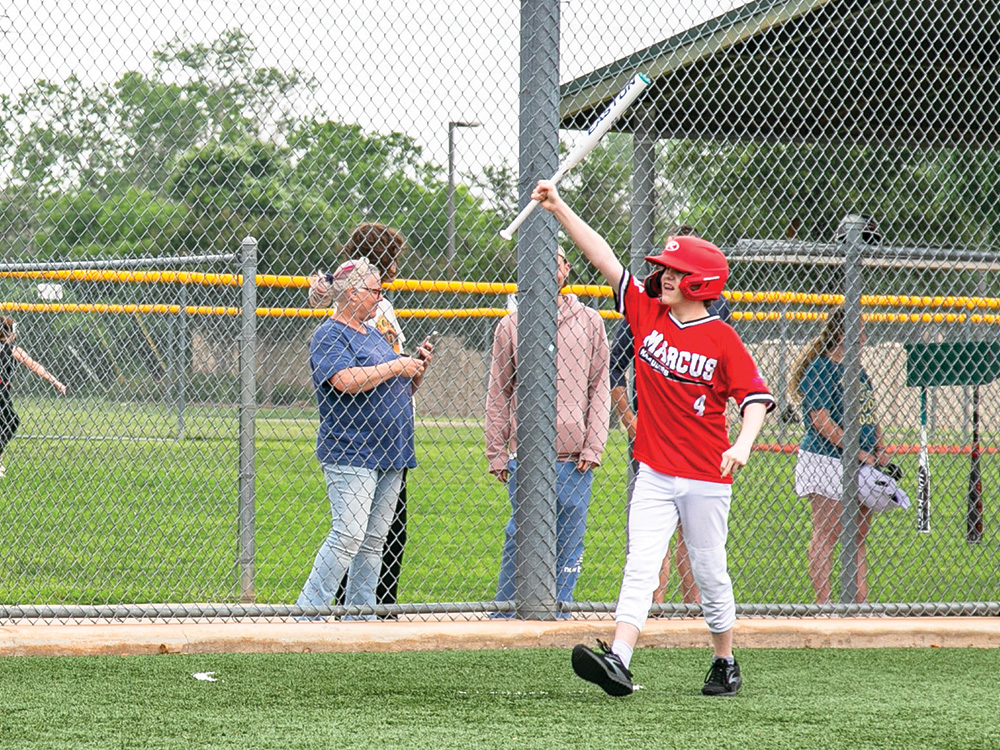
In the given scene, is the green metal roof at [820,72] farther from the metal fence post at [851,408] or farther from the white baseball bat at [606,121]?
the white baseball bat at [606,121]

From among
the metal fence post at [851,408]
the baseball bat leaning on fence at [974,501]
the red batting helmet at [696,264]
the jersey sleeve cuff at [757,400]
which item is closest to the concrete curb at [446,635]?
the metal fence post at [851,408]

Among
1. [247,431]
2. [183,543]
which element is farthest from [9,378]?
[247,431]

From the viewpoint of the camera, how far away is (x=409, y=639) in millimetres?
5082

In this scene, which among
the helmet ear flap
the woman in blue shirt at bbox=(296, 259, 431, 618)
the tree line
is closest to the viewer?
the helmet ear flap

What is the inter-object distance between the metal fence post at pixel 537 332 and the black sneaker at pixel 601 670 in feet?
4.52

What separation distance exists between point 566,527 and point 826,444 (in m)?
1.59

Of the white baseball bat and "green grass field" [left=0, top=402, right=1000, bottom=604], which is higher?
the white baseball bat

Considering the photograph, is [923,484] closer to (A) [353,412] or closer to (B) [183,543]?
(A) [353,412]

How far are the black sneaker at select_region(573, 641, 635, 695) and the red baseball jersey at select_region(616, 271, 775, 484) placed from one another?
0.72 meters

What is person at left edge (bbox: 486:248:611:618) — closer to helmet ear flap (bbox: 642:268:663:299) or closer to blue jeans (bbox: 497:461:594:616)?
blue jeans (bbox: 497:461:594:616)

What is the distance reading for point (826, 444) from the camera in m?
6.34

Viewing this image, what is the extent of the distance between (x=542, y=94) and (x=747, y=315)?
358cm

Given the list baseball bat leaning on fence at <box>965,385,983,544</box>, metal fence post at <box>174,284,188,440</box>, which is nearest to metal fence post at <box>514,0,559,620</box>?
metal fence post at <box>174,284,188,440</box>

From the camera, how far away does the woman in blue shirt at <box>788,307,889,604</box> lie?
6.24 m
